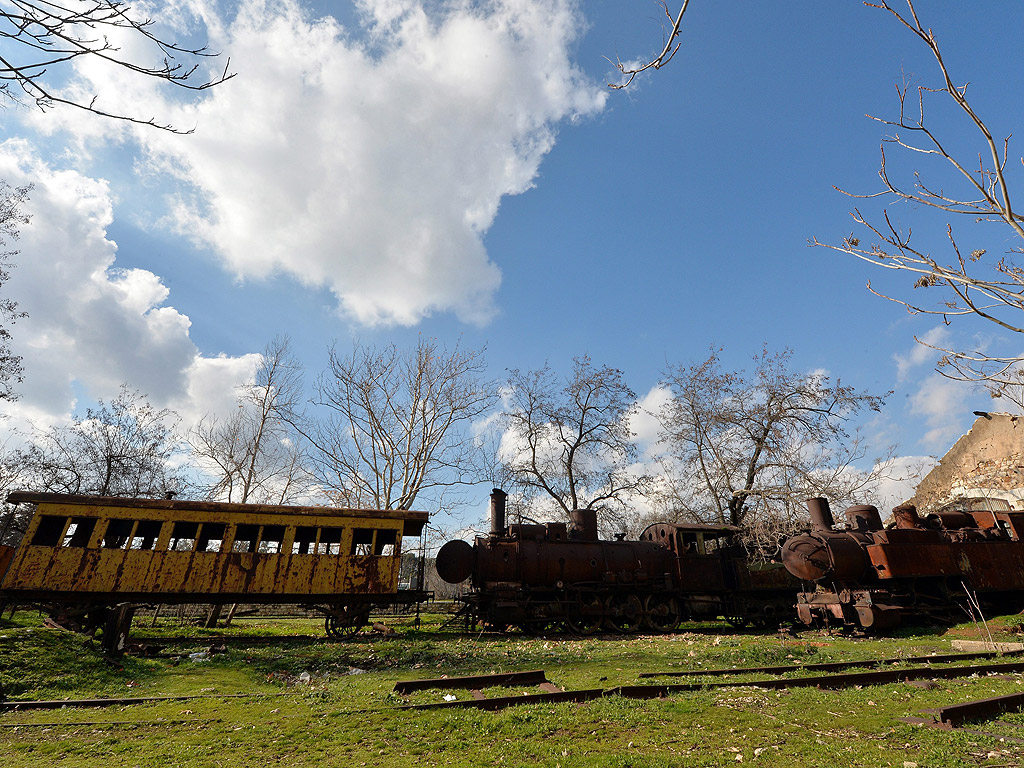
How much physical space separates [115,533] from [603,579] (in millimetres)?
14627

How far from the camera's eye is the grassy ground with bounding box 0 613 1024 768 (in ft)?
14.6

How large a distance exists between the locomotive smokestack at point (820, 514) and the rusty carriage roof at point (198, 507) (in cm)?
1262

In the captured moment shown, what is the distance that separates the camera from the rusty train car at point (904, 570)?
14.2 m

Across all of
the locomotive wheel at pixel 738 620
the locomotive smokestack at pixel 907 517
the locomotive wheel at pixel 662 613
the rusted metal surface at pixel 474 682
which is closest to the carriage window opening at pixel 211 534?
the rusted metal surface at pixel 474 682

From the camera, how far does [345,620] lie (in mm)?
14344

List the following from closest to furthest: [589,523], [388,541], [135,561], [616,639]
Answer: [135,561], [616,639], [388,541], [589,523]

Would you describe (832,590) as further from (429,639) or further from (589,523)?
(429,639)

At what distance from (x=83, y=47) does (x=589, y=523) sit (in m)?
17.4

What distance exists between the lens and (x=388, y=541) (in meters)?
15.4

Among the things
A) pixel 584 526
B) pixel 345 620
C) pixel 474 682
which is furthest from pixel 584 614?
pixel 474 682

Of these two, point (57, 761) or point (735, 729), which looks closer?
point (57, 761)

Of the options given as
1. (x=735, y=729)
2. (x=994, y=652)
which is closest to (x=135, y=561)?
(x=735, y=729)

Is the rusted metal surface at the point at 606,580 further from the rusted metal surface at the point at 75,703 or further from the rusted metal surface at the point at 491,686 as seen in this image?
the rusted metal surface at the point at 75,703

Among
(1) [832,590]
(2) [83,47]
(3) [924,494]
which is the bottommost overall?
(1) [832,590]
